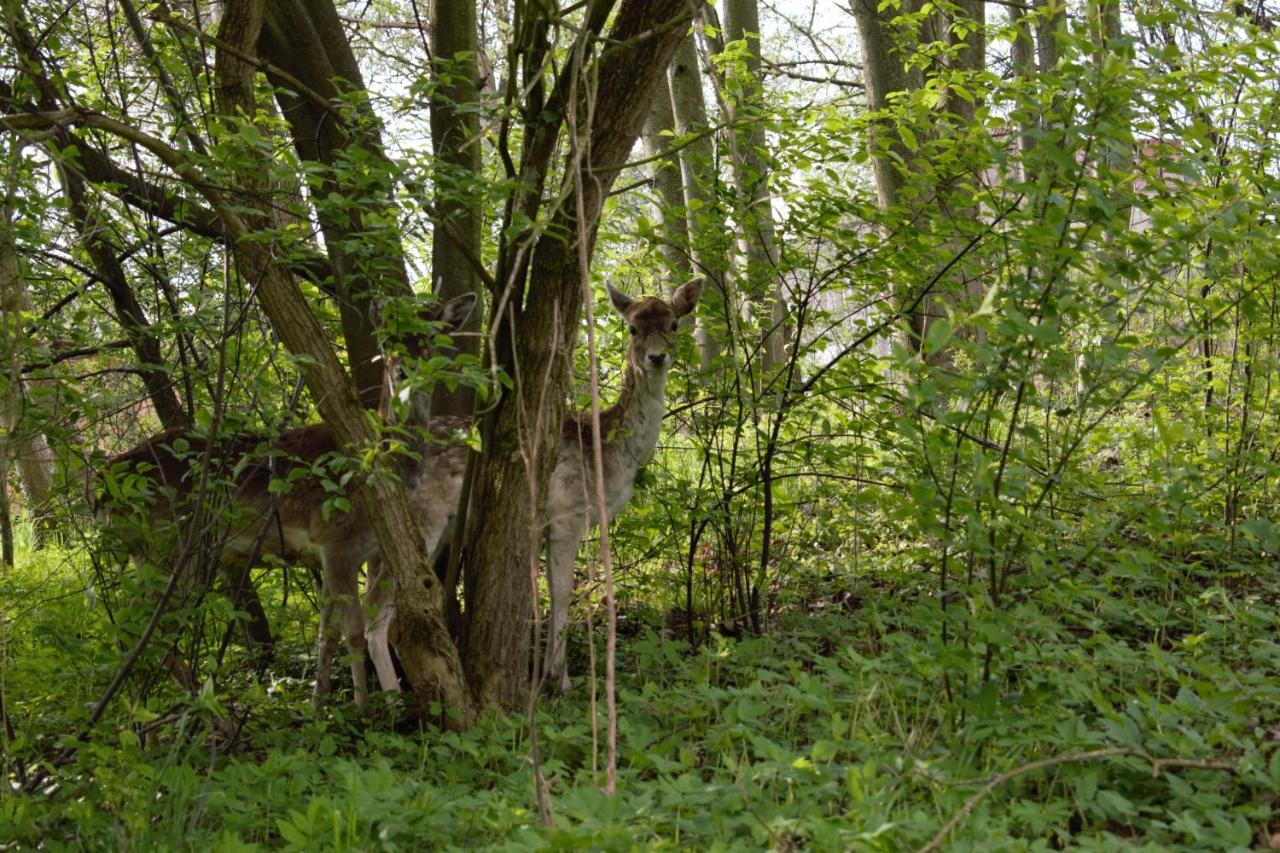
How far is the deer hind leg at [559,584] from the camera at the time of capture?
7418 mm

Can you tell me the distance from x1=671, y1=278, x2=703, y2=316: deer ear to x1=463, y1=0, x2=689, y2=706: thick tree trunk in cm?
156

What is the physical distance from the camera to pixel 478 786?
505 centimetres

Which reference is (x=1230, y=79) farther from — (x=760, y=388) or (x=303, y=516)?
(x=303, y=516)

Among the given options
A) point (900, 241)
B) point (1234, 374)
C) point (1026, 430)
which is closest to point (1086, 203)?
point (1026, 430)

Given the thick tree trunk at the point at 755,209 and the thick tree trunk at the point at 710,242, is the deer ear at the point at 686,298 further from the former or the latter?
the thick tree trunk at the point at 755,209

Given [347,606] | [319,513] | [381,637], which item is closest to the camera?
[381,637]

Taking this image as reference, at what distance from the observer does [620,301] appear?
843 centimetres

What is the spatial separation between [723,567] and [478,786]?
288cm

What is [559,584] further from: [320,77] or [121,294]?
[320,77]

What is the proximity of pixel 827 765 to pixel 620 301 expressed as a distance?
4773 millimetres

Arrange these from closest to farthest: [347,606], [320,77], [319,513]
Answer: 1. [320,77]
2. [347,606]
3. [319,513]

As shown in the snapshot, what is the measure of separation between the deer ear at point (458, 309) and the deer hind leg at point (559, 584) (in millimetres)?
1614

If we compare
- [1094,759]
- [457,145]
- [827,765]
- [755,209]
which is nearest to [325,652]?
[457,145]

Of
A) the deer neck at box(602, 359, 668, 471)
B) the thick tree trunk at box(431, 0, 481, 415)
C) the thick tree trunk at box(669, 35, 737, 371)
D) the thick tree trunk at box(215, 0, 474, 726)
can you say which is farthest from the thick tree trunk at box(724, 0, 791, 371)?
the thick tree trunk at box(215, 0, 474, 726)
